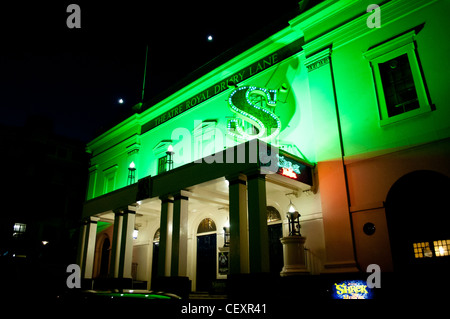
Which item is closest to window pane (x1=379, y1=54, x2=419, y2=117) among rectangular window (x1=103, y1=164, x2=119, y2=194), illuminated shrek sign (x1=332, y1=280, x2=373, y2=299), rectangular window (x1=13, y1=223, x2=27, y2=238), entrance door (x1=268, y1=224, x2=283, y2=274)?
illuminated shrek sign (x1=332, y1=280, x2=373, y2=299)

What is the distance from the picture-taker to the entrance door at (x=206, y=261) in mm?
14602

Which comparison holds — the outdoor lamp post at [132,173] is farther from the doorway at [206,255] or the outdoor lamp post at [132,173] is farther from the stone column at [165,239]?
the stone column at [165,239]

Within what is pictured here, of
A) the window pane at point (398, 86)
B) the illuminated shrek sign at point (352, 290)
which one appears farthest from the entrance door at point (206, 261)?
the window pane at point (398, 86)

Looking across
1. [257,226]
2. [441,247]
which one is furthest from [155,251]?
[441,247]

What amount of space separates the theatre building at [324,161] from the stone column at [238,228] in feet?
0.11

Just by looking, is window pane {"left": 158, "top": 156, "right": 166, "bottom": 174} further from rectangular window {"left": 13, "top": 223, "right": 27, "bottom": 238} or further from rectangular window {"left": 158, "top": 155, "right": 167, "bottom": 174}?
rectangular window {"left": 13, "top": 223, "right": 27, "bottom": 238}

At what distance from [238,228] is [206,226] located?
233 inches

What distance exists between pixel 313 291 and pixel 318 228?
2.23 m

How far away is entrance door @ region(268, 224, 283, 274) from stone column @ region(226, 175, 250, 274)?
8.11 feet

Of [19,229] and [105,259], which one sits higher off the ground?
[19,229]

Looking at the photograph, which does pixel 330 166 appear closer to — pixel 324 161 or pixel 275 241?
pixel 324 161

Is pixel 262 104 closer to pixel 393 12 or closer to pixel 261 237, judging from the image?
pixel 393 12

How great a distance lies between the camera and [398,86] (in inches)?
409

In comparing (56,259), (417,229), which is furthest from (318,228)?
(56,259)
